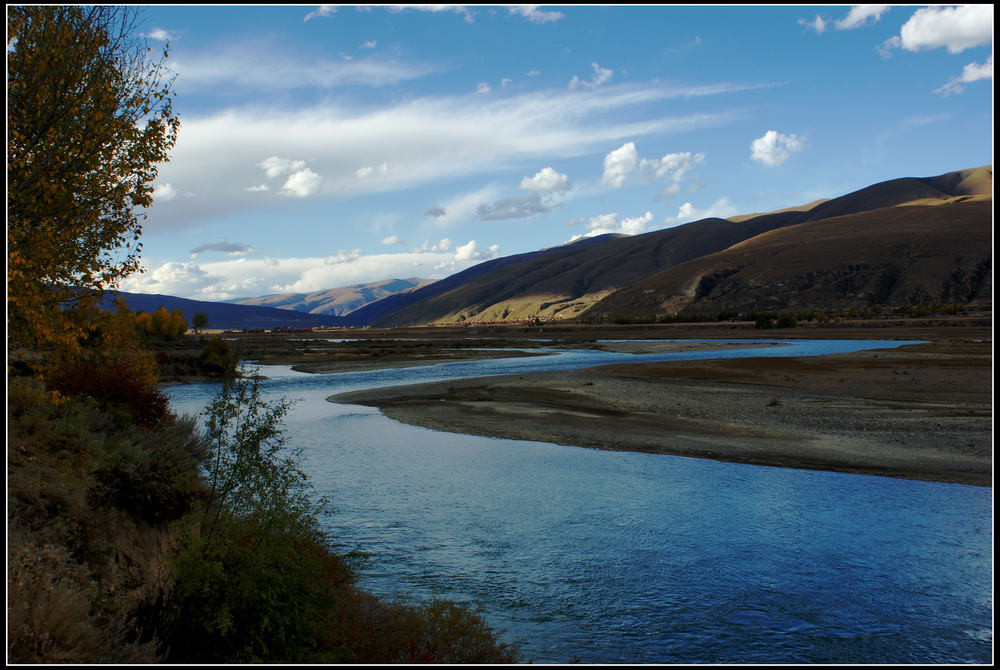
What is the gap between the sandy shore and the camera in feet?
A: 74.7

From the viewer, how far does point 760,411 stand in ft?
106

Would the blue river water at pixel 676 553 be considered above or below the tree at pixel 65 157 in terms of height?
below

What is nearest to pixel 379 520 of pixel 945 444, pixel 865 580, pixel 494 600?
pixel 494 600

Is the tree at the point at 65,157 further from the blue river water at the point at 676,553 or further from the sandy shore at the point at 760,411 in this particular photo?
the sandy shore at the point at 760,411

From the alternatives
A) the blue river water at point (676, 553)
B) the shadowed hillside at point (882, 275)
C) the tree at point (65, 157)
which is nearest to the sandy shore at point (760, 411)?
the blue river water at point (676, 553)

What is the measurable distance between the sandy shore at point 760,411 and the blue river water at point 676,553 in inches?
105

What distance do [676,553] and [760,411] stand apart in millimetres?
20759

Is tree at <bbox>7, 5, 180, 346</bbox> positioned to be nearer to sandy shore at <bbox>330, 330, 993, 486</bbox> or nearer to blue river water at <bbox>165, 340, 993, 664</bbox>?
blue river water at <bbox>165, 340, 993, 664</bbox>

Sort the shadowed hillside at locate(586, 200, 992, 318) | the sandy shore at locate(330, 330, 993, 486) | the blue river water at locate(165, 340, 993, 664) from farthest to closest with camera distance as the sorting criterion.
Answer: the shadowed hillside at locate(586, 200, 992, 318) → the sandy shore at locate(330, 330, 993, 486) → the blue river water at locate(165, 340, 993, 664)

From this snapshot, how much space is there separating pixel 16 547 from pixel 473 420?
24.8 meters

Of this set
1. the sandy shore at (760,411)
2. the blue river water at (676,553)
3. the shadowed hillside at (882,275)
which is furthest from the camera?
the shadowed hillside at (882,275)

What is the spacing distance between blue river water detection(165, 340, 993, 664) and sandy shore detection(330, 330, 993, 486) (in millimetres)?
2679

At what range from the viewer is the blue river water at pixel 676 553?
1041cm

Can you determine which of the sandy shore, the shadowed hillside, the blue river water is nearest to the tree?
the blue river water
